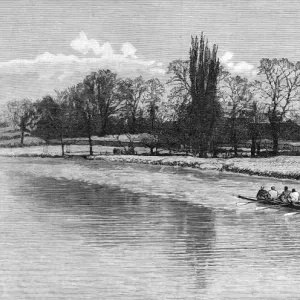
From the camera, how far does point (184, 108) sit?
6.88 metres

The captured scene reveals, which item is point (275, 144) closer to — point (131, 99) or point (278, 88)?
point (278, 88)

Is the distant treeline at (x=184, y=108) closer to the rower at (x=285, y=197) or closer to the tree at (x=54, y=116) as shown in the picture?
the tree at (x=54, y=116)

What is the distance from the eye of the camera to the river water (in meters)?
3.74

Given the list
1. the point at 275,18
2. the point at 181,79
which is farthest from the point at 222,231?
the point at 275,18

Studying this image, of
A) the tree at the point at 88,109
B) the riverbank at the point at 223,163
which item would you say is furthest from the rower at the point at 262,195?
the tree at the point at 88,109

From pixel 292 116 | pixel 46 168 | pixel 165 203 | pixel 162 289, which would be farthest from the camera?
pixel 46 168

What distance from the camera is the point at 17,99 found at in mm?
5754

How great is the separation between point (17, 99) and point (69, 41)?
39.3 inches

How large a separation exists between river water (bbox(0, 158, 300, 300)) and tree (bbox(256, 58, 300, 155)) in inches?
39.0

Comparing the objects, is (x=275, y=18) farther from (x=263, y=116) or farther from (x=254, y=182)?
(x=254, y=182)

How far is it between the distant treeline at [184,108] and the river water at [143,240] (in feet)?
2.05

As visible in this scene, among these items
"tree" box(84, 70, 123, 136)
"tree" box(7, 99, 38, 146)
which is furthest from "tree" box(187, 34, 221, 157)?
"tree" box(7, 99, 38, 146)

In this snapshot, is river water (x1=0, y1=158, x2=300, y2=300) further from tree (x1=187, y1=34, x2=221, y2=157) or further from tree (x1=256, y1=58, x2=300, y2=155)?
tree (x1=256, y1=58, x2=300, y2=155)

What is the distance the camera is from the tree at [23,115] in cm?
579
